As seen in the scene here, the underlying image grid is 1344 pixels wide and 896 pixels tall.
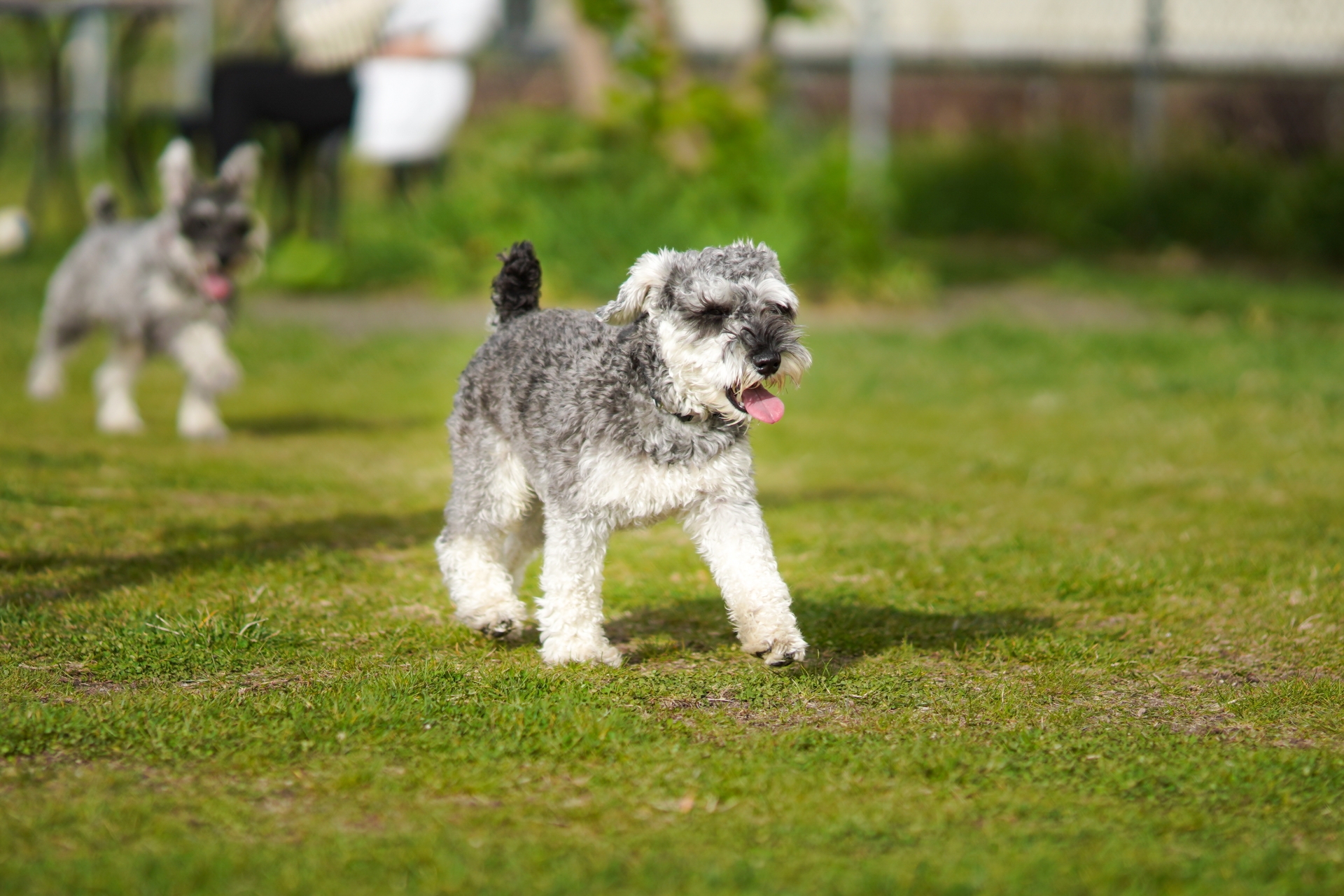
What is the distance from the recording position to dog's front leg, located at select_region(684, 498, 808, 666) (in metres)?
5.21

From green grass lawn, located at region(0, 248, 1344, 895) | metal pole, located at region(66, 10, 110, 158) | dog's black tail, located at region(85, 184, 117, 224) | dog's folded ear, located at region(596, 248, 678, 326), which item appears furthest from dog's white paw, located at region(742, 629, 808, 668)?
metal pole, located at region(66, 10, 110, 158)

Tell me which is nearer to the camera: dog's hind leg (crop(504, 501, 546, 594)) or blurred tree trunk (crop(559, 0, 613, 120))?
dog's hind leg (crop(504, 501, 546, 594))

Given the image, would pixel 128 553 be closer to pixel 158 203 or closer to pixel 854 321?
pixel 854 321

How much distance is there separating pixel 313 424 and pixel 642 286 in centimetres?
578

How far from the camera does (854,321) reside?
14.4 meters

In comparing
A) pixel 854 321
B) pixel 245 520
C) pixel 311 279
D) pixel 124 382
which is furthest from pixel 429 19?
pixel 245 520

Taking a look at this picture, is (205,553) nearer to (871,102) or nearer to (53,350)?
(53,350)

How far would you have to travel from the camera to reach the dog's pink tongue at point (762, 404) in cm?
509

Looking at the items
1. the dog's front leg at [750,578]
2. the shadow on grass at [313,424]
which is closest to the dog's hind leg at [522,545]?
the dog's front leg at [750,578]

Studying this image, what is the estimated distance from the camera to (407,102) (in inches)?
658

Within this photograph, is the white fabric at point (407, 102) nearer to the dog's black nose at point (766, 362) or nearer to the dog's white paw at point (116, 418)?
the dog's white paw at point (116, 418)

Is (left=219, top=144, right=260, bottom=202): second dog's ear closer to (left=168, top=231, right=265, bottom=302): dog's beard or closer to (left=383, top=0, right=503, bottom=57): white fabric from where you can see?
(left=168, top=231, right=265, bottom=302): dog's beard

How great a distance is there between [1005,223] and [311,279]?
913cm

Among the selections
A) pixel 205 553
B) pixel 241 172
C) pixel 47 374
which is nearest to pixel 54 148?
pixel 47 374
